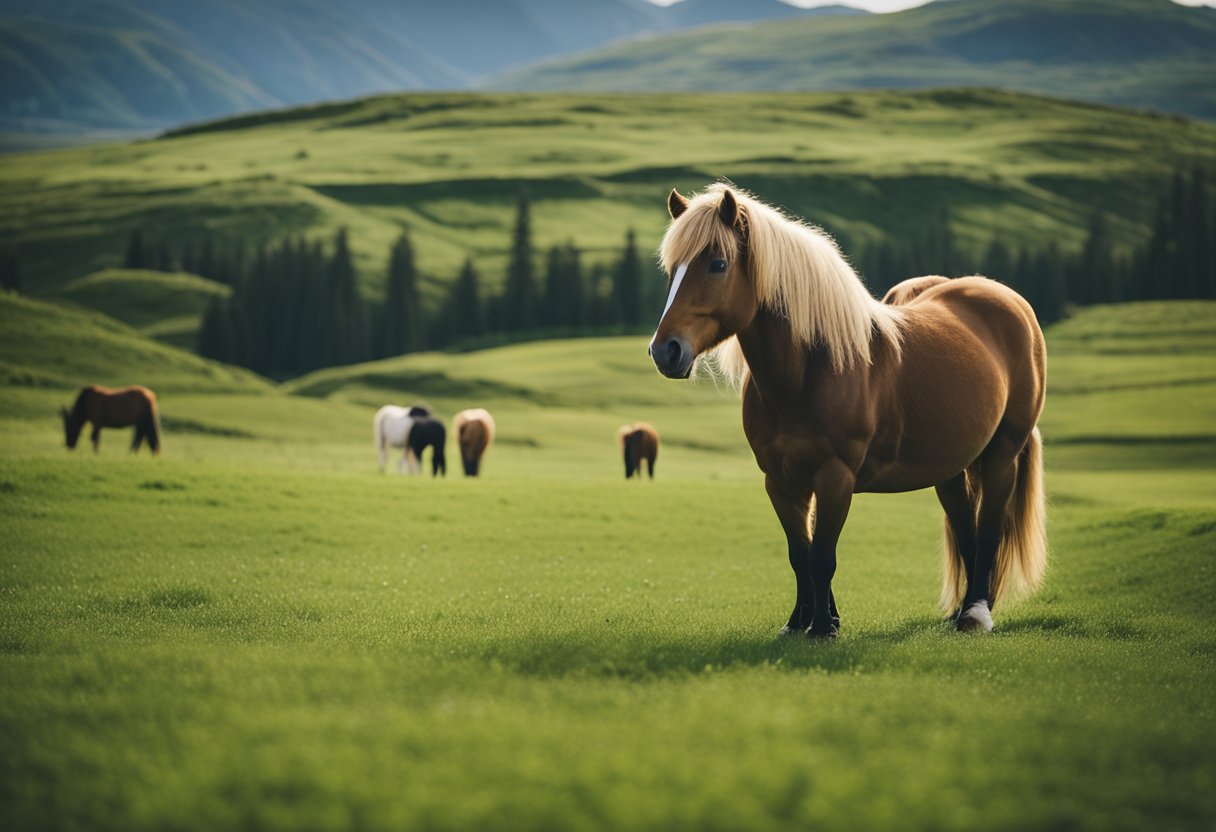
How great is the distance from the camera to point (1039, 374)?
39.3 ft

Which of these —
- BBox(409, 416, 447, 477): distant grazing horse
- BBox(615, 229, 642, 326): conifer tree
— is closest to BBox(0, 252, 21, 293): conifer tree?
BBox(615, 229, 642, 326): conifer tree

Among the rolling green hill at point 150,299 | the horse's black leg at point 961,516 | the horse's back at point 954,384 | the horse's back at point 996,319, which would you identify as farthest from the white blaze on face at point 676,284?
the rolling green hill at point 150,299

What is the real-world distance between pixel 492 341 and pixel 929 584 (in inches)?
4531

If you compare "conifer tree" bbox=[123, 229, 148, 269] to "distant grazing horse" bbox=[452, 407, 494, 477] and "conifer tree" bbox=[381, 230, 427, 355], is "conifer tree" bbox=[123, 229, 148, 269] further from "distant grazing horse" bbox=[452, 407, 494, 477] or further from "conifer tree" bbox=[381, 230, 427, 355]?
"distant grazing horse" bbox=[452, 407, 494, 477]

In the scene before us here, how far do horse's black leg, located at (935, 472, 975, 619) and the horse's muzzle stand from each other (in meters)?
4.08

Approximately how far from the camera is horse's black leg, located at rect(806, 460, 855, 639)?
9375 millimetres

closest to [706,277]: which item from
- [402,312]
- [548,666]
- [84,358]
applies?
[548,666]

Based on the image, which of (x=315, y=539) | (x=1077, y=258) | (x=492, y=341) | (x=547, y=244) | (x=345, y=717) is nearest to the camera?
(x=345, y=717)

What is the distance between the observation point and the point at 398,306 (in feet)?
434

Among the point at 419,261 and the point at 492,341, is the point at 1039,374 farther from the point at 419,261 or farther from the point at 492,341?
the point at 419,261

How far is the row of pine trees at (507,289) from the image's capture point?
12925 cm

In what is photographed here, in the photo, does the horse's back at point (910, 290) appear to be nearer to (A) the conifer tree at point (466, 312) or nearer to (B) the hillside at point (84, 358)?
(B) the hillside at point (84, 358)

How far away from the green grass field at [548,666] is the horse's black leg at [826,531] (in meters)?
0.61

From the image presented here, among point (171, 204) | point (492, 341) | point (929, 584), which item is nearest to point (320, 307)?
point (492, 341)
